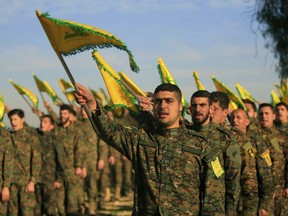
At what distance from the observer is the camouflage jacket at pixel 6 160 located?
9102 millimetres

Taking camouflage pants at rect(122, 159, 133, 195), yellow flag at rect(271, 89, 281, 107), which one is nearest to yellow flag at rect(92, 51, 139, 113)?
yellow flag at rect(271, 89, 281, 107)

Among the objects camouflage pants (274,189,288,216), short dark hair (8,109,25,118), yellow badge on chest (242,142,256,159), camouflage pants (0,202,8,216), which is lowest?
camouflage pants (0,202,8,216)

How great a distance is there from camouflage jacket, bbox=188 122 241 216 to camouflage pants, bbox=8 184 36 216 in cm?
442

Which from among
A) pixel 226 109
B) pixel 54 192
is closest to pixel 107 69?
pixel 226 109

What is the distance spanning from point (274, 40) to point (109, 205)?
611 centimetres

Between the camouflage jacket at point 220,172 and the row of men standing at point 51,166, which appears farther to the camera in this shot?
the row of men standing at point 51,166

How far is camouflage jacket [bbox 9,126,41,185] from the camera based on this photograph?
9805 mm

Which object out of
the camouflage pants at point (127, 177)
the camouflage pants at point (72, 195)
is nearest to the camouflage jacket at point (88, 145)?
the camouflage pants at point (72, 195)

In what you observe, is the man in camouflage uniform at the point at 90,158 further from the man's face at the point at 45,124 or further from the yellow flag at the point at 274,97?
the yellow flag at the point at 274,97

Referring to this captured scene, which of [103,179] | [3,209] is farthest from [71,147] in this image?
[103,179]

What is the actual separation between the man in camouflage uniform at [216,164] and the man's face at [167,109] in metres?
0.36

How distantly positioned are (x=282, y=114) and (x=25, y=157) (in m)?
4.25

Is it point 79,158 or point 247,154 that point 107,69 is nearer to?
point 247,154

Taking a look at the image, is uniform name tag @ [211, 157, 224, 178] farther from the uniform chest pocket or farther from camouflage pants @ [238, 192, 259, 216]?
camouflage pants @ [238, 192, 259, 216]
